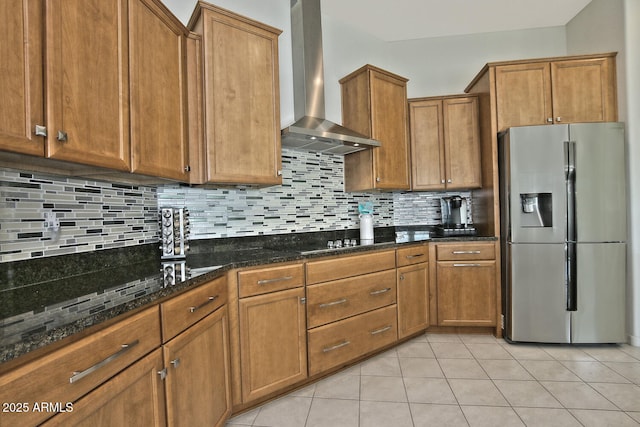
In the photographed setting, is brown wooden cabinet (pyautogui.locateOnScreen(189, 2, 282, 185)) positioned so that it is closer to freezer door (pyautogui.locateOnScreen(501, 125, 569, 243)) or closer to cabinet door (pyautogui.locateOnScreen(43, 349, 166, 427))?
cabinet door (pyautogui.locateOnScreen(43, 349, 166, 427))

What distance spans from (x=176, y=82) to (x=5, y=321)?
4.46 ft

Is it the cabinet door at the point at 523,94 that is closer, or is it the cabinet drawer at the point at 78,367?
the cabinet drawer at the point at 78,367

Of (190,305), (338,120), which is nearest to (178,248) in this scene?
(190,305)

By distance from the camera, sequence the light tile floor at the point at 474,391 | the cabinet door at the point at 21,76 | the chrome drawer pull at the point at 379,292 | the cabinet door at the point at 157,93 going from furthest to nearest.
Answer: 1. the chrome drawer pull at the point at 379,292
2. the light tile floor at the point at 474,391
3. the cabinet door at the point at 157,93
4. the cabinet door at the point at 21,76

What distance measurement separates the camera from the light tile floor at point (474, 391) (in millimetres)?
1678

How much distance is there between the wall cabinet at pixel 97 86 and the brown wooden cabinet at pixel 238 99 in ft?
0.47

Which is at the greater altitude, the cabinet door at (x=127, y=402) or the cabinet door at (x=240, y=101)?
the cabinet door at (x=240, y=101)

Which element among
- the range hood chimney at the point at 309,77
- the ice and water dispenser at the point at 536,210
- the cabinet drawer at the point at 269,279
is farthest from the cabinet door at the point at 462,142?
the cabinet drawer at the point at 269,279

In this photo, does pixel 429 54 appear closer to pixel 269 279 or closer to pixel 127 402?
pixel 269 279

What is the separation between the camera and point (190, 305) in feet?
4.29

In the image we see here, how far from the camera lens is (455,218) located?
321 centimetres

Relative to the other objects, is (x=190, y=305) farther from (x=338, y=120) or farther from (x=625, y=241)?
(x=625, y=241)

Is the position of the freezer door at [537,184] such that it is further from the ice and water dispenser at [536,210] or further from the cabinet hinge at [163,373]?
the cabinet hinge at [163,373]

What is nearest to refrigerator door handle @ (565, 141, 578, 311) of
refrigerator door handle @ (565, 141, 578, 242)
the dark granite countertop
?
refrigerator door handle @ (565, 141, 578, 242)
